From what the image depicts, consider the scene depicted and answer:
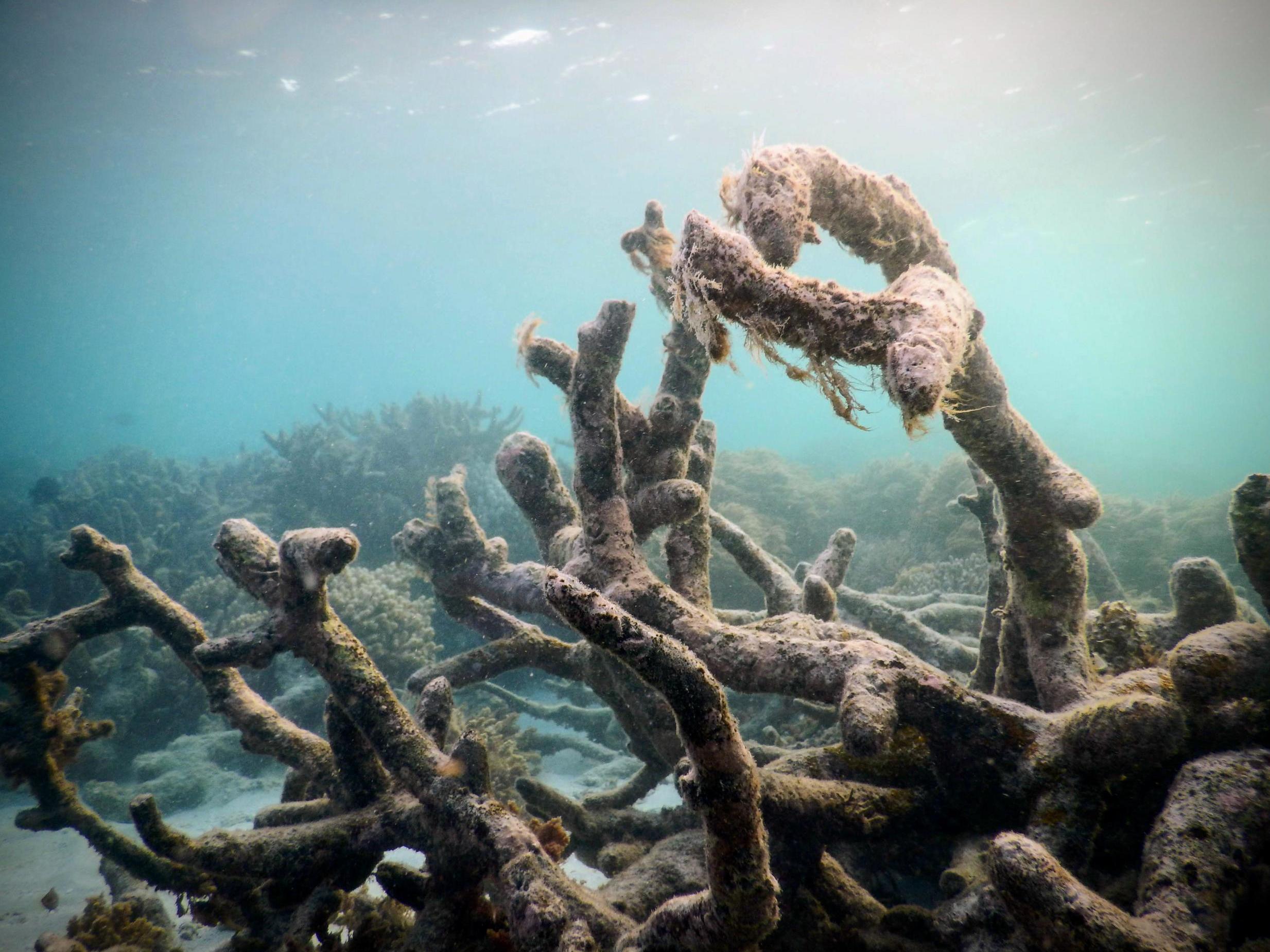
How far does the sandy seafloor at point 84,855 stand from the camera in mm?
4055

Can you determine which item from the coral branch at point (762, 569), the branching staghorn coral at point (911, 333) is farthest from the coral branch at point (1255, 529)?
the coral branch at point (762, 569)

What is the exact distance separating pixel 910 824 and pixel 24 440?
10232 cm

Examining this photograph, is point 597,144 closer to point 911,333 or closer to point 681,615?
point 681,615

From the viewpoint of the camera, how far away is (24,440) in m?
67.2

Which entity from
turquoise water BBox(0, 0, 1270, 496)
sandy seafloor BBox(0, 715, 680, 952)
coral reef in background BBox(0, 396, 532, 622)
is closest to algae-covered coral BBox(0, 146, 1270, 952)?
turquoise water BBox(0, 0, 1270, 496)

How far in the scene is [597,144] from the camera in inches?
1330

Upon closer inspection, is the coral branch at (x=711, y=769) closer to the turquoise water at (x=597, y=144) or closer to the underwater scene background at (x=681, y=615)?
the underwater scene background at (x=681, y=615)

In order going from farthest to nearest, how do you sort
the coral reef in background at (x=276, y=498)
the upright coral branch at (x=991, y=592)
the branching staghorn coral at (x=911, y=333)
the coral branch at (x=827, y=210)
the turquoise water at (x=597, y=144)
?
1. the turquoise water at (x=597, y=144)
2. the coral reef in background at (x=276, y=498)
3. the upright coral branch at (x=991, y=592)
4. the coral branch at (x=827, y=210)
5. the branching staghorn coral at (x=911, y=333)

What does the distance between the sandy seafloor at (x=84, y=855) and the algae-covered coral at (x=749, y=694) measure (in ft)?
5.16

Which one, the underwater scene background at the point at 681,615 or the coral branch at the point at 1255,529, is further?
the coral branch at the point at 1255,529

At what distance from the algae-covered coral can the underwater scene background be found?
2 cm

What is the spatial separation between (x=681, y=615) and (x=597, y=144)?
38231mm

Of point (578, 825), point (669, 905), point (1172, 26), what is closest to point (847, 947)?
point (669, 905)

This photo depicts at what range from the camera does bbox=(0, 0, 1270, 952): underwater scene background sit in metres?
1.60
